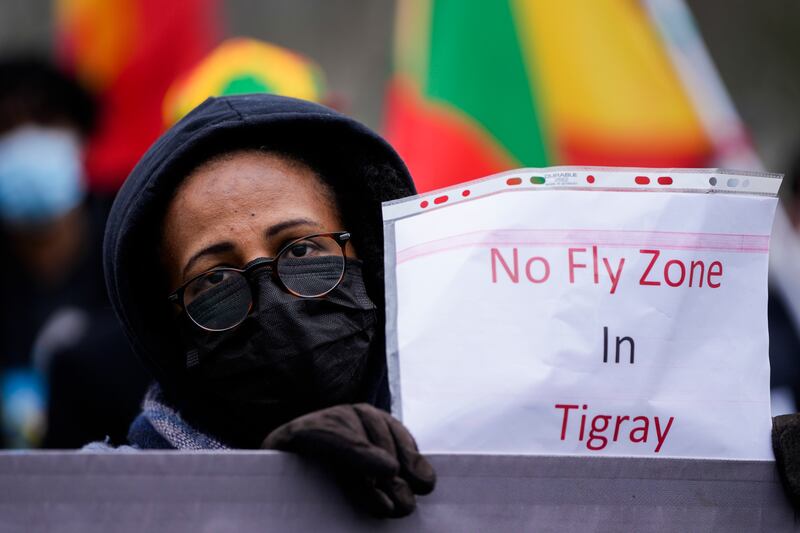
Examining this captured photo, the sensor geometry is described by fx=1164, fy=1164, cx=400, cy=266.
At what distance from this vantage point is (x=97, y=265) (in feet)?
14.9

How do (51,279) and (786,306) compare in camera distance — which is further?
(51,279)

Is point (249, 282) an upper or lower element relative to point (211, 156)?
lower

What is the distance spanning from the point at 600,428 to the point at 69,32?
4858 millimetres

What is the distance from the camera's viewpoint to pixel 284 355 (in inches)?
74.6

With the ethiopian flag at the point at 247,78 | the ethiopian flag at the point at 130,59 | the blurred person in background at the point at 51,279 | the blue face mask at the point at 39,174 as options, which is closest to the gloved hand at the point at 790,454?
the blurred person in background at the point at 51,279

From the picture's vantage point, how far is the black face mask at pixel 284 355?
190 centimetres

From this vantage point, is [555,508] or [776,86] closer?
[555,508]

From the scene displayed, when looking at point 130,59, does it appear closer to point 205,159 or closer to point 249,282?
point 205,159

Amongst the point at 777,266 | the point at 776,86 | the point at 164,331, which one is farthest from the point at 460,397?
the point at 776,86

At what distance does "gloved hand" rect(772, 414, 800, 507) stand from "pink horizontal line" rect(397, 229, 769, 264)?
10.0 inches

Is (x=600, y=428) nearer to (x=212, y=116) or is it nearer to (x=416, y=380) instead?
(x=416, y=380)

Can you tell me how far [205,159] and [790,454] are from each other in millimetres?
1123

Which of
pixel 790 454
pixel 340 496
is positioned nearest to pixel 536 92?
pixel 790 454

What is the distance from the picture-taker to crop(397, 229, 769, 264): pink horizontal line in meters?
1.56
